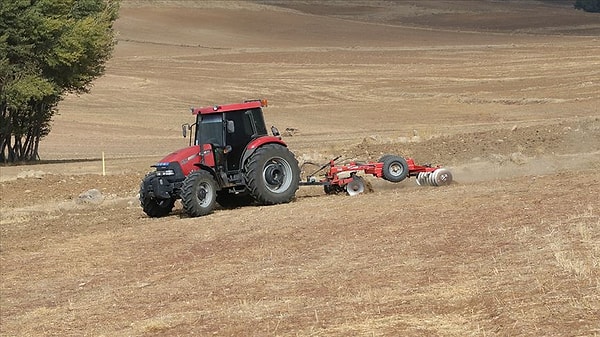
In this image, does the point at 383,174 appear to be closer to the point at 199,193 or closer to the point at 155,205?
the point at 199,193

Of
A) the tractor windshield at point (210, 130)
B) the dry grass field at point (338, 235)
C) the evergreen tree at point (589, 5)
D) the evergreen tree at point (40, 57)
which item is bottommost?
the dry grass field at point (338, 235)

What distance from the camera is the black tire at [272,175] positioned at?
802 inches

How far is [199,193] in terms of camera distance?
2020 centimetres

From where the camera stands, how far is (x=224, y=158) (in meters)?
20.7

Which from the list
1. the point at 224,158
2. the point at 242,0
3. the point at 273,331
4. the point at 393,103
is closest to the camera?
the point at 273,331

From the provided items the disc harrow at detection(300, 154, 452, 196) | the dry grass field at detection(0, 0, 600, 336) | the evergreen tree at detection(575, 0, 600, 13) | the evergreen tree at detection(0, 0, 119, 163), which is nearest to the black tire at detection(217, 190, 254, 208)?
the dry grass field at detection(0, 0, 600, 336)

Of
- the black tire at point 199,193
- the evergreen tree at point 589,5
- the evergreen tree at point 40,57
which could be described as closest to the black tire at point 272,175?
the black tire at point 199,193

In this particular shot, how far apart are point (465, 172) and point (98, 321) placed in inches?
503

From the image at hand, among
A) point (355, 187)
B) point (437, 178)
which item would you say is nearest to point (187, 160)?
point (355, 187)

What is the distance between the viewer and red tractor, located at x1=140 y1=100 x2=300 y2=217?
20344 mm

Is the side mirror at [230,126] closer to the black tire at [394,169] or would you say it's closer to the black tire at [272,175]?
the black tire at [272,175]

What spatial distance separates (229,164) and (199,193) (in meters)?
0.93

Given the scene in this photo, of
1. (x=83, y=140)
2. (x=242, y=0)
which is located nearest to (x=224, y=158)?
(x=83, y=140)

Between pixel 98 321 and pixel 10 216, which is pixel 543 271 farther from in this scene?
pixel 10 216
